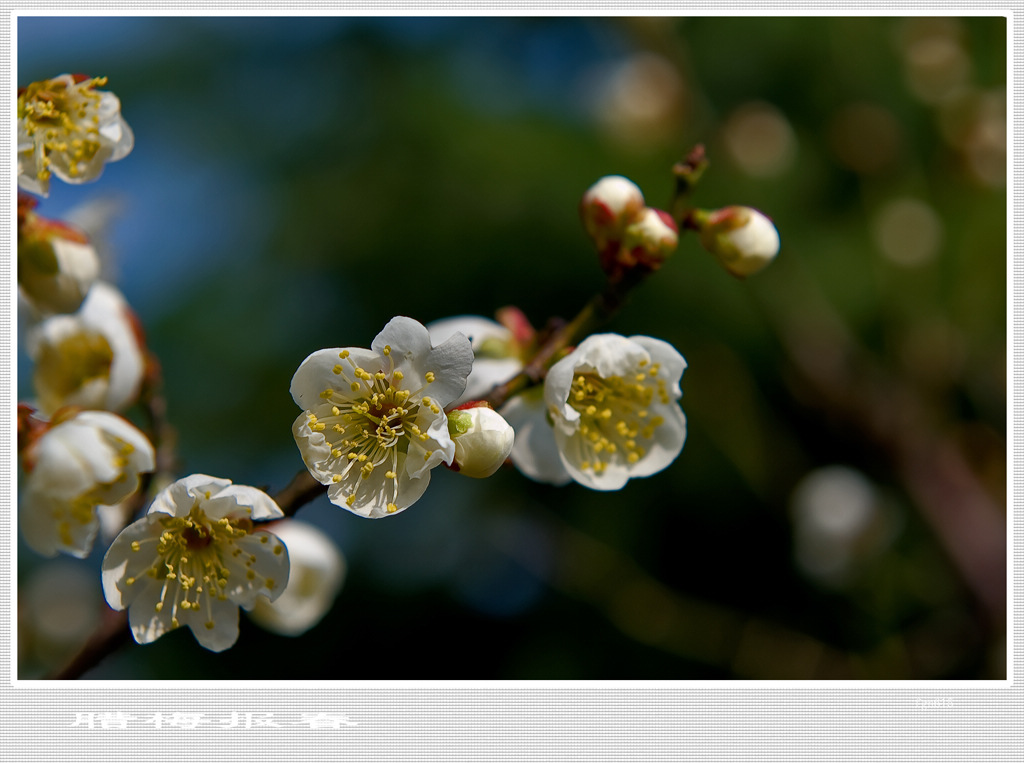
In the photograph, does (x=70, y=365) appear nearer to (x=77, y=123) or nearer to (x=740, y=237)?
(x=77, y=123)

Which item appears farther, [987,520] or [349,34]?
[349,34]

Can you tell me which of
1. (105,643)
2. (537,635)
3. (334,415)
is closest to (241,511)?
(334,415)

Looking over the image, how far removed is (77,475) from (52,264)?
→ 335 mm

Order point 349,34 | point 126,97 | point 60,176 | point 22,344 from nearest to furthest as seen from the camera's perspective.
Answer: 1. point 60,176
2. point 22,344
3. point 126,97
4. point 349,34

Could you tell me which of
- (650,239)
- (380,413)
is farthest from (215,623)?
(650,239)

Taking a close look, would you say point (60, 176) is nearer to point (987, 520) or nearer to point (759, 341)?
point (759, 341)

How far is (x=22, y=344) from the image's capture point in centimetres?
122

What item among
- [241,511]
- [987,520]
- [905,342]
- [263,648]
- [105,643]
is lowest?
[263,648]

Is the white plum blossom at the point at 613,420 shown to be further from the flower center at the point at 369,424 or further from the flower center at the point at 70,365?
the flower center at the point at 70,365

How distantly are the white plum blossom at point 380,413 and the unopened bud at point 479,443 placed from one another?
2cm

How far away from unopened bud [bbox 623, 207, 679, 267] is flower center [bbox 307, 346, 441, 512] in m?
0.30

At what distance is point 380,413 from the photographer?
883 millimetres

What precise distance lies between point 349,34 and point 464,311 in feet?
4.44

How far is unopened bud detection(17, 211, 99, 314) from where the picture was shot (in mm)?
988
